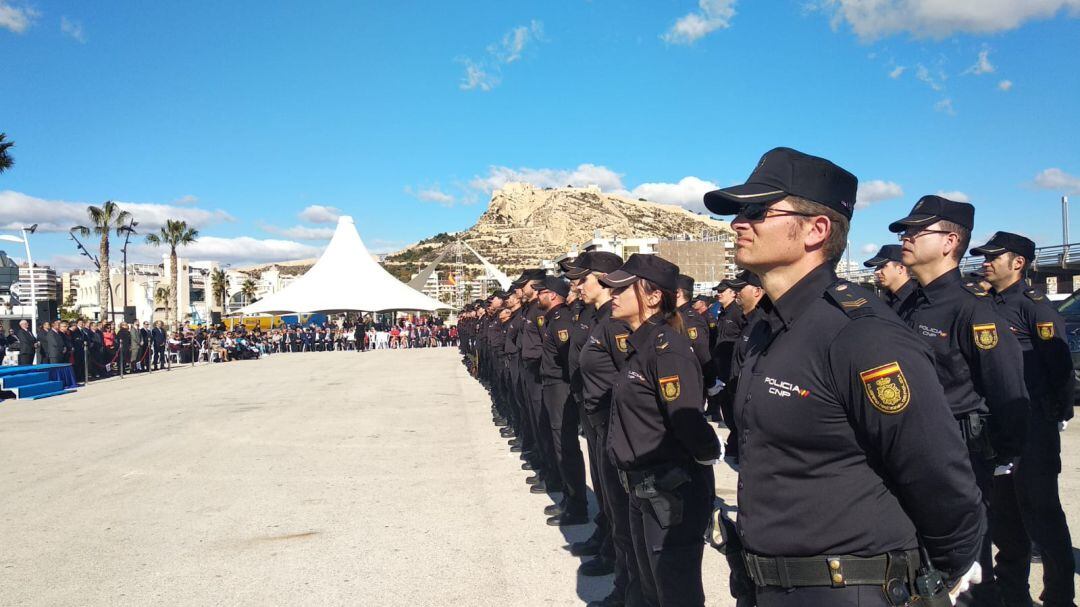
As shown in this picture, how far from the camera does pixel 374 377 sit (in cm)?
2095

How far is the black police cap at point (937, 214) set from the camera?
3.75 m

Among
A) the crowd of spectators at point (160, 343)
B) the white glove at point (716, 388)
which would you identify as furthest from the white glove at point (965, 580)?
the crowd of spectators at point (160, 343)

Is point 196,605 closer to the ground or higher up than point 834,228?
closer to the ground

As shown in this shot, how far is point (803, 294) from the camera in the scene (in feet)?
6.68

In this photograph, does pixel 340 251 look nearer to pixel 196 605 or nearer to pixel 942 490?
pixel 196 605

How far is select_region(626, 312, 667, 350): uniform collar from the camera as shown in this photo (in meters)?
3.59

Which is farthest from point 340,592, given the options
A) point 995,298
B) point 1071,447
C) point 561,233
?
point 561,233

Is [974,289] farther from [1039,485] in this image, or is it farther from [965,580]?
[965,580]

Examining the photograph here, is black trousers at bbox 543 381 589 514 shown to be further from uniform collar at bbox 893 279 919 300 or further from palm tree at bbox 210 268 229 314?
palm tree at bbox 210 268 229 314

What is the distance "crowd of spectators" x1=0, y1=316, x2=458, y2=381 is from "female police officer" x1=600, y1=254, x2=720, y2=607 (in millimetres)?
22052

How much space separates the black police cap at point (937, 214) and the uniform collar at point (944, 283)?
0.25 m

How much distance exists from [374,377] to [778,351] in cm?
1981

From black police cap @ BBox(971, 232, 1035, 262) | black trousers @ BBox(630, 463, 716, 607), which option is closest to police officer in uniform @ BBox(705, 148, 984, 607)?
black trousers @ BBox(630, 463, 716, 607)

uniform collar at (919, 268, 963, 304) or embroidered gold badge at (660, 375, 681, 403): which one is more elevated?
uniform collar at (919, 268, 963, 304)
